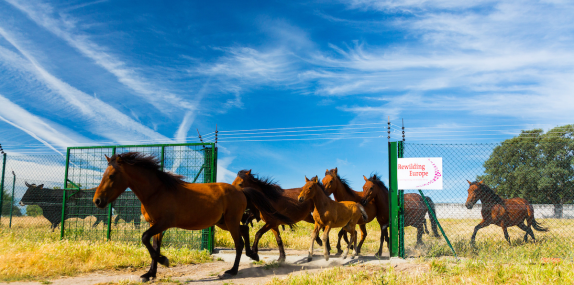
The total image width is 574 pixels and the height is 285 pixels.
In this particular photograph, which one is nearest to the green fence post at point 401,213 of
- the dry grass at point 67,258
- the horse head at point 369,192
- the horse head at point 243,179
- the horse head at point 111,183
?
the horse head at point 369,192

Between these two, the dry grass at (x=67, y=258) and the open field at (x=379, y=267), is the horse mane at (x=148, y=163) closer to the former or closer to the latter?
the open field at (x=379, y=267)

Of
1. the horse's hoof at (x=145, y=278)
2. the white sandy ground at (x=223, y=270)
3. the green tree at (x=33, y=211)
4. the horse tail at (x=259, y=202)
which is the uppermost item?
the horse tail at (x=259, y=202)

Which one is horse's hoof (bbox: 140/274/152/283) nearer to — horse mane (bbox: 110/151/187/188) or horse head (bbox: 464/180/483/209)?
horse mane (bbox: 110/151/187/188)

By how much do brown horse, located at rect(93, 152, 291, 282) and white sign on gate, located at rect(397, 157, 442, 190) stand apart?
3857mm

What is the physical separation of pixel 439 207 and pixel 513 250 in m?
1.96

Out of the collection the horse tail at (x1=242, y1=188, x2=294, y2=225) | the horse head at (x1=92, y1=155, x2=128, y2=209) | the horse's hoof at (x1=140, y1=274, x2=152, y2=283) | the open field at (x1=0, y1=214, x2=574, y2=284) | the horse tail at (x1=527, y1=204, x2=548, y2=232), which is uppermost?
the horse head at (x1=92, y1=155, x2=128, y2=209)

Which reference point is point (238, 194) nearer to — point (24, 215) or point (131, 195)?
point (131, 195)

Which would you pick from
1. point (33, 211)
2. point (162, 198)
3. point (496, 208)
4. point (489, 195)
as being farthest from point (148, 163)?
point (33, 211)

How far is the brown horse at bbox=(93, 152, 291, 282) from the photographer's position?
6.24 meters

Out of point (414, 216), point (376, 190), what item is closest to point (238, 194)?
point (376, 190)

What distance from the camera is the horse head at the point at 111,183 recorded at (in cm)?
610

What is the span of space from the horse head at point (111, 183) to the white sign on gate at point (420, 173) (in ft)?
19.5

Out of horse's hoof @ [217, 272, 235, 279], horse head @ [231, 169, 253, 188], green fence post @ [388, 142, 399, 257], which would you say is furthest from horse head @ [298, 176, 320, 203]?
horse's hoof @ [217, 272, 235, 279]

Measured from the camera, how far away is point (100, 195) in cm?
608
